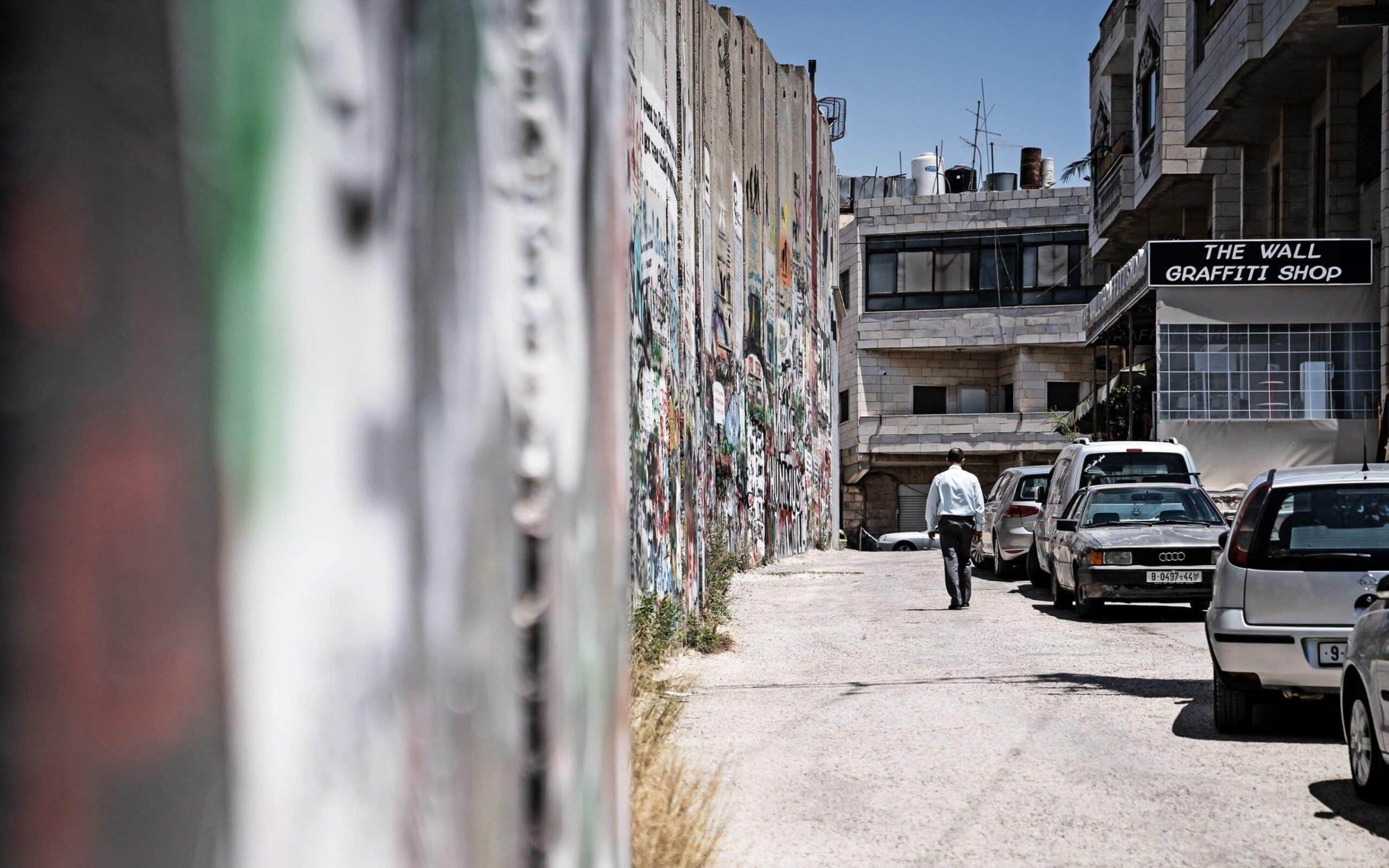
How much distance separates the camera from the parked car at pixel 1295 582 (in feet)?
25.0

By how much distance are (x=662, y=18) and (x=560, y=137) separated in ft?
35.7

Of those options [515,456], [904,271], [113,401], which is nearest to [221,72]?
[113,401]

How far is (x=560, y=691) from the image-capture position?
2053mm

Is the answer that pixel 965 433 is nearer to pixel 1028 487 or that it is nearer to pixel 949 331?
pixel 949 331

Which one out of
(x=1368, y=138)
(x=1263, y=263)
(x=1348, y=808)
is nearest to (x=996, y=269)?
(x=1263, y=263)

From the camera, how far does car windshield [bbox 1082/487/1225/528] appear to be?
16.1 meters

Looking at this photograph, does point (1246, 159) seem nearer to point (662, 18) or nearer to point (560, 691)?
point (662, 18)

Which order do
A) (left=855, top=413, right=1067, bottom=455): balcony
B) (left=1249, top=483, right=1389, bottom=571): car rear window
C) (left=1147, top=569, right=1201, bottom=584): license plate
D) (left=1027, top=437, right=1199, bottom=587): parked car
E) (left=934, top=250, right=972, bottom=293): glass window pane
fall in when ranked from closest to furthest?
(left=1249, top=483, right=1389, bottom=571): car rear window < (left=1147, top=569, right=1201, bottom=584): license plate < (left=1027, top=437, right=1199, bottom=587): parked car < (left=855, top=413, right=1067, bottom=455): balcony < (left=934, top=250, right=972, bottom=293): glass window pane

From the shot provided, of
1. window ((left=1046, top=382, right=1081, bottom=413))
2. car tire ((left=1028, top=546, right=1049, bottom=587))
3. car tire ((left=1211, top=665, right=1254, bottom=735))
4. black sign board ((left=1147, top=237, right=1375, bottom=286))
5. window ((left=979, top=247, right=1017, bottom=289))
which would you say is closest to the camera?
car tire ((left=1211, top=665, right=1254, bottom=735))

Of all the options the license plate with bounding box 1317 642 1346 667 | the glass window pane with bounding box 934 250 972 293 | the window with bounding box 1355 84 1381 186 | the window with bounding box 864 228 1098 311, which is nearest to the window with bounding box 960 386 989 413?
the window with bounding box 864 228 1098 311

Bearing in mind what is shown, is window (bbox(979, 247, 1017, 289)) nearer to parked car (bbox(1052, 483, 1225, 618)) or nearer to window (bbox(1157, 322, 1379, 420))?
window (bbox(1157, 322, 1379, 420))

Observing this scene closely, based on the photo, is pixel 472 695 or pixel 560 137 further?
pixel 560 137

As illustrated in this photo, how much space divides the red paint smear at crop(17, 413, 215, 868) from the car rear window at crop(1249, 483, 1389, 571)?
7.34 m

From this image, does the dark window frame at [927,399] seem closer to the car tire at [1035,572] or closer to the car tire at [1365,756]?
the car tire at [1035,572]
